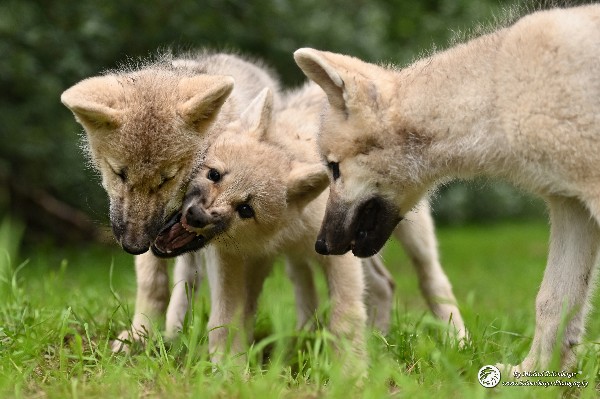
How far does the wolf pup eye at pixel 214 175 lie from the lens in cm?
443

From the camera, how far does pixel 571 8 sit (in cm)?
415

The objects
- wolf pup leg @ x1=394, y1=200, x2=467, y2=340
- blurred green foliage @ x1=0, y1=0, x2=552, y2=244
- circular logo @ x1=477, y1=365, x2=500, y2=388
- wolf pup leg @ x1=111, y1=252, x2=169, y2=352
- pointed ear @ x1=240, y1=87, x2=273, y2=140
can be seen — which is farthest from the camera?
blurred green foliage @ x1=0, y1=0, x2=552, y2=244

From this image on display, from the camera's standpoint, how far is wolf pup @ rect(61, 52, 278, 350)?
436 cm

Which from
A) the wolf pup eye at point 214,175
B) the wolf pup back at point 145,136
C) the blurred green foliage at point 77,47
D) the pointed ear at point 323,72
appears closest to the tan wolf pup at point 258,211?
the wolf pup eye at point 214,175

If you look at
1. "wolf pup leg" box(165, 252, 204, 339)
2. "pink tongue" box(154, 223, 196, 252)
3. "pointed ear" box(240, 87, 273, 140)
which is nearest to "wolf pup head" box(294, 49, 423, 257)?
"pointed ear" box(240, 87, 273, 140)

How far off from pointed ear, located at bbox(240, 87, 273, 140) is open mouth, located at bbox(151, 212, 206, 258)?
66 centimetres

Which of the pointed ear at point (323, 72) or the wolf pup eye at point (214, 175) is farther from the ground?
the pointed ear at point (323, 72)

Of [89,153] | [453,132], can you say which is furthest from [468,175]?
[89,153]

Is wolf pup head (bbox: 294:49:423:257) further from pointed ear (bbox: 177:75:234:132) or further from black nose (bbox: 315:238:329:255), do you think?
pointed ear (bbox: 177:75:234:132)

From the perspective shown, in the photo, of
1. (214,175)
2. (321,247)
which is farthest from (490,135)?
(214,175)

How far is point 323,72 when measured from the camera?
4.32 m

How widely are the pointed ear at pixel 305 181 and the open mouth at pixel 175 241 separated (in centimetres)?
55

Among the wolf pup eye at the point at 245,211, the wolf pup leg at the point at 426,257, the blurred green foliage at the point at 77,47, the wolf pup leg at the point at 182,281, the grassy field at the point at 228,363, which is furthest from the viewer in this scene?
the blurred green foliage at the point at 77,47

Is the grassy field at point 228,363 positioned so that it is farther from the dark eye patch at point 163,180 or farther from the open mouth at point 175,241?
the dark eye patch at point 163,180
